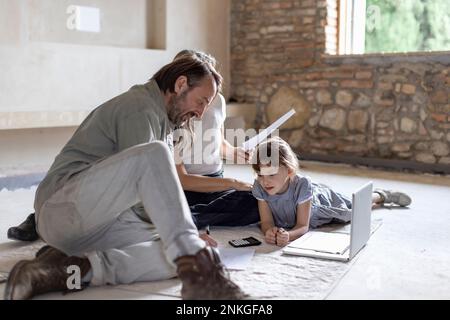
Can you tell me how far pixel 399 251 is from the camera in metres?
2.61

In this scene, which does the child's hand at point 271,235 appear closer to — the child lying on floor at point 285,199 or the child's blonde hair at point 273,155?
the child lying on floor at point 285,199

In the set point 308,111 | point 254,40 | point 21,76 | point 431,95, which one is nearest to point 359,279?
point 21,76

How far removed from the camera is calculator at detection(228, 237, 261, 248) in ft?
8.55

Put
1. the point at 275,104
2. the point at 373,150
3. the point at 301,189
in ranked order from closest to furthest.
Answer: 1. the point at 301,189
2. the point at 373,150
3. the point at 275,104

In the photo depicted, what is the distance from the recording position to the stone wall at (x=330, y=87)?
534 centimetres

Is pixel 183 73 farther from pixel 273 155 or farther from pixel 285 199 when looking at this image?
pixel 285 199

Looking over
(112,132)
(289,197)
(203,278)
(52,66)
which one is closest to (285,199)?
(289,197)

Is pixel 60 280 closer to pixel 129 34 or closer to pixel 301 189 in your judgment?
pixel 301 189

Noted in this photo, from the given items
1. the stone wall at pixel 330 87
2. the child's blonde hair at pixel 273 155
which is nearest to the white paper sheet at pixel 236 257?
the child's blonde hair at pixel 273 155

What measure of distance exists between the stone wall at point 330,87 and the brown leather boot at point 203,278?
164 inches

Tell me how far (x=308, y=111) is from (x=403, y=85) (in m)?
1.03

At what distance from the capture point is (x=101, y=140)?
205 centimetres

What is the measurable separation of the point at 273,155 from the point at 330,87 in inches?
135
